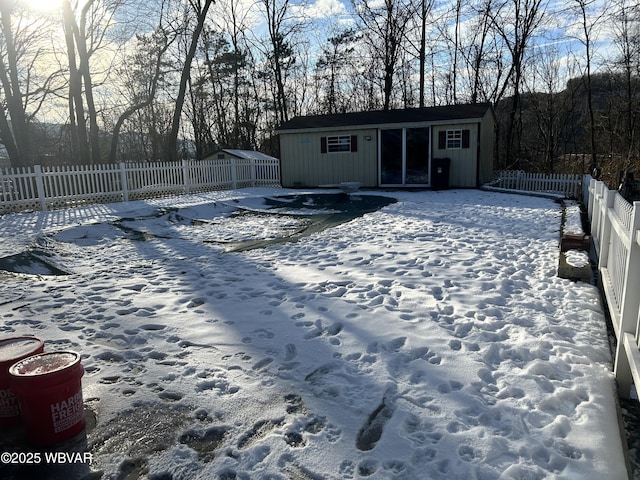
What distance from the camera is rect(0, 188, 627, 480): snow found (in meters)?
2.12

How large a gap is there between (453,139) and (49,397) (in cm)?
1469

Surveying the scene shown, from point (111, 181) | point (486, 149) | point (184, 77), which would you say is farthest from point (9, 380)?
point (184, 77)

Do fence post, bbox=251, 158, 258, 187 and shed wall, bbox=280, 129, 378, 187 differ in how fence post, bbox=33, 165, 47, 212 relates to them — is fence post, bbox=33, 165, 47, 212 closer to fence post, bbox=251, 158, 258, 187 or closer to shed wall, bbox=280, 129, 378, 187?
fence post, bbox=251, 158, 258, 187

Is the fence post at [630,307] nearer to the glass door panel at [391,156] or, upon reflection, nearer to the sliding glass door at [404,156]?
the sliding glass door at [404,156]

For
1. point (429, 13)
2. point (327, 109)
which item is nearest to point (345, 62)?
point (327, 109)

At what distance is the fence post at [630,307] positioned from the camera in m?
2.63

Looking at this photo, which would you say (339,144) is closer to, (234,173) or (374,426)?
(234,173)

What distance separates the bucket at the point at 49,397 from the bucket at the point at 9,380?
9 cm

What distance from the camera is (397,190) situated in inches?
594

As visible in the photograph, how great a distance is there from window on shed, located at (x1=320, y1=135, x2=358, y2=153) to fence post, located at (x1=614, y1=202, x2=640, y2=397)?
45.9 feet

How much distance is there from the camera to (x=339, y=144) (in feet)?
54.1

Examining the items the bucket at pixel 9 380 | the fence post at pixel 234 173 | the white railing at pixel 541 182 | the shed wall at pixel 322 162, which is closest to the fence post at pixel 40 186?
the fence post at pixel 234 173

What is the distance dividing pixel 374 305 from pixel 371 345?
810 millimetres

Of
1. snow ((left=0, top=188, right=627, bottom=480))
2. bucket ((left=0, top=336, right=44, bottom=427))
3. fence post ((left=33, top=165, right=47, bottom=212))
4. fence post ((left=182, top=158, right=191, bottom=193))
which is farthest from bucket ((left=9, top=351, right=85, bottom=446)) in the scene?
fence post ((left=182, top=158, right=191, bottom=193))
